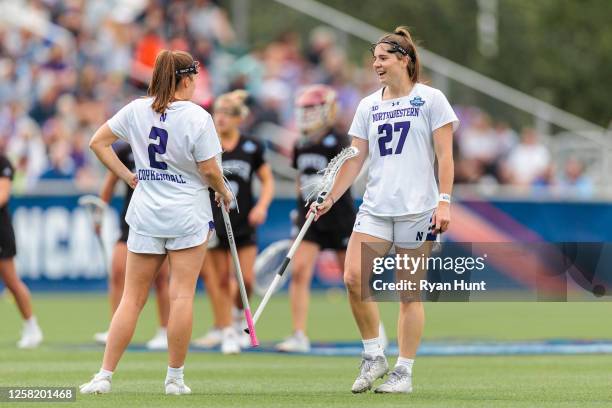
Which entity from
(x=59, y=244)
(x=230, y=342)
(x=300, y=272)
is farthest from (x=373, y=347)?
(x=59, y=244)

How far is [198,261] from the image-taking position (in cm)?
941

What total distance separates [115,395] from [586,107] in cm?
3500

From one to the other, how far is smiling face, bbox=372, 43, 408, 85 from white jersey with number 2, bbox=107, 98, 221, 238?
4.02 feet

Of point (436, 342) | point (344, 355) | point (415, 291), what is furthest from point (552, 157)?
point (415, 291)

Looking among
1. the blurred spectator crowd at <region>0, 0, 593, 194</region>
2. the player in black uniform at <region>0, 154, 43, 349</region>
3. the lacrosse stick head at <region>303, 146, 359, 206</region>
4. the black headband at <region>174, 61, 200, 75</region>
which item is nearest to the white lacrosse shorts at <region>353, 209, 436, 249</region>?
the lacrosse stick head at <region>303, 146, 359, 206</region>

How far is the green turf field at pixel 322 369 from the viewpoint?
359 inches

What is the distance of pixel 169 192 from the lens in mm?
9305

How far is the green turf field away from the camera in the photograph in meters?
9.12

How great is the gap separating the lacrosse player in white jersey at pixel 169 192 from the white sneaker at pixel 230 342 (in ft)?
12.4

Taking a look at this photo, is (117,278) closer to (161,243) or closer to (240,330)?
(240,330)

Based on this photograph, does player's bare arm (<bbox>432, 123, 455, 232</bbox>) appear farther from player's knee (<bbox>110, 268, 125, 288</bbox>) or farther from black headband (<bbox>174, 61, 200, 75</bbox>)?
player's knee (<bbox>110, 268, 125, 288</bbox>)

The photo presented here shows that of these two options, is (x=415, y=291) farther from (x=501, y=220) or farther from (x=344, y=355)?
(x=501, y=220)

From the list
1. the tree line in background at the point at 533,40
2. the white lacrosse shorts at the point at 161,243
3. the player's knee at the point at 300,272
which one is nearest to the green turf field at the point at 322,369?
the white lacrosse shorts at the point at 161,243

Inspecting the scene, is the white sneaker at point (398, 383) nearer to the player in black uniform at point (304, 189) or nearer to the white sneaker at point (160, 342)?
the player in black uniform at point (304, 189)
